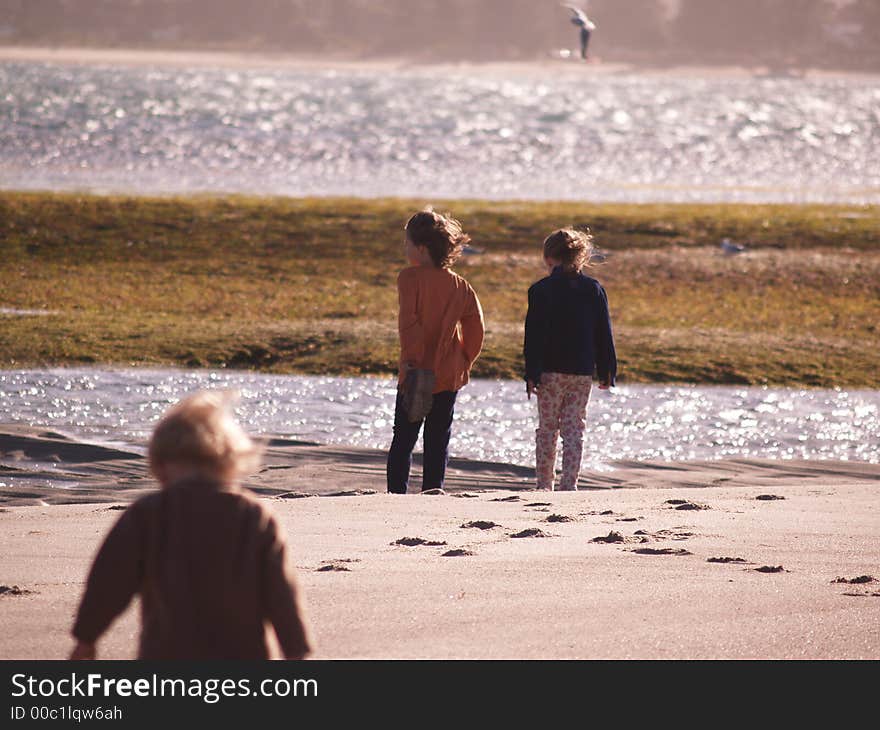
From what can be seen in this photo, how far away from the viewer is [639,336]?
49.0ft

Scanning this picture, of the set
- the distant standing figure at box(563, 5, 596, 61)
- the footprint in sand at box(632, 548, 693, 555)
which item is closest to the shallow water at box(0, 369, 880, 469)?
the footprint in sand at box(632, 548, 693, 555)

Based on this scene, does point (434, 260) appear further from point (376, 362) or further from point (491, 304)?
point (491, 304)

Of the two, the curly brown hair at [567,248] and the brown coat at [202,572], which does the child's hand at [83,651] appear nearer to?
the brown coat at [202,572]

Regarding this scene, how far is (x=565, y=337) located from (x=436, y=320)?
0.87 m

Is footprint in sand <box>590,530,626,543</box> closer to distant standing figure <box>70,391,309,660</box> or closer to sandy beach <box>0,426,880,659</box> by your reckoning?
sandy beach <box>0,426,880,659</box>

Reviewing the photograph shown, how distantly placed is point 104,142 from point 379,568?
1800 inches

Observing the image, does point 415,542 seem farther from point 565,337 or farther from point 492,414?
point 492,414

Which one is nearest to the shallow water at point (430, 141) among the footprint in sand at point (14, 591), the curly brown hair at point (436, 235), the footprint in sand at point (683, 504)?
the curly brown hair at point (436, 235)

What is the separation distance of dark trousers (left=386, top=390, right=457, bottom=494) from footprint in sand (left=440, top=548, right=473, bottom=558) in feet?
4.56

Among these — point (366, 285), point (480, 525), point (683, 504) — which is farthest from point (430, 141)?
point (480, 525)

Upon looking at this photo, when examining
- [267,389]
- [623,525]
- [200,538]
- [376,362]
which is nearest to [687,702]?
[200,538]

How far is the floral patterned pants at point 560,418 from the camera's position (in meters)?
8.12

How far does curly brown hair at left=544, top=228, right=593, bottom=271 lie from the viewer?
7.88 m

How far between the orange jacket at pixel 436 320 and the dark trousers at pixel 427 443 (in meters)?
0.14
